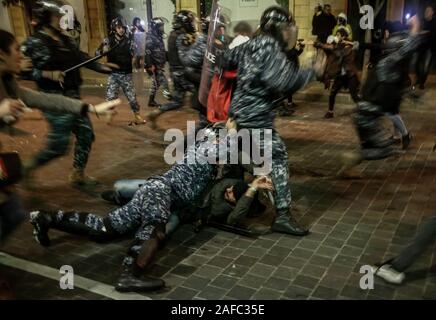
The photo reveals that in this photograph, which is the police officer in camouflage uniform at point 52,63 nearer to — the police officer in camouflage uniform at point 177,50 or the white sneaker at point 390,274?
the police officer in camouflage uniform at point 177,50

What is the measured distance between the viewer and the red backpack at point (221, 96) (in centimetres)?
441

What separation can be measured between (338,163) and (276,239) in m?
2.54

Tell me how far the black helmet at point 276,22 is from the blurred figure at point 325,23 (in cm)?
814

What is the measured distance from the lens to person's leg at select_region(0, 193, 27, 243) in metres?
3.15

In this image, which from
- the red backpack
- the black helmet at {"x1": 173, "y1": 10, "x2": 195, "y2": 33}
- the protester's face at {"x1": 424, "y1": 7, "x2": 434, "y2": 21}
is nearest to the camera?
the red backpack

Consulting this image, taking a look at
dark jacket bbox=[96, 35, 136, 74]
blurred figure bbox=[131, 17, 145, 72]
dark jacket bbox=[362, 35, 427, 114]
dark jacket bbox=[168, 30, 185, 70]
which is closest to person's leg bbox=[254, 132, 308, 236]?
dark jacket bbox=[362, 35, 427, 114]

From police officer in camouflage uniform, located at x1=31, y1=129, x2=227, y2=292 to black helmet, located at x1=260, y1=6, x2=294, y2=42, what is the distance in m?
1.11

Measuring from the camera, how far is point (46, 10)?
492cm

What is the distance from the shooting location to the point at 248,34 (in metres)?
6.14

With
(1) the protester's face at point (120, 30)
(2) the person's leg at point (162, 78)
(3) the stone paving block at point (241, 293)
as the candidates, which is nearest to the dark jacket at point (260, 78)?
(3) the stone paving block at point (241, 293)

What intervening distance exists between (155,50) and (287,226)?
6.71 m

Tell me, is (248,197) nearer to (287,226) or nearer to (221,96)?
(287,226)

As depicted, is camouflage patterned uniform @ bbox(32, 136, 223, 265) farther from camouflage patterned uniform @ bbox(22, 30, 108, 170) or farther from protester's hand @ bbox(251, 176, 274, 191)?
camouflage patterned uniform @ bbox(22, 30, 108, 170)

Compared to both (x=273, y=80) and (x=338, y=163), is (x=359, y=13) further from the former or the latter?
(x=273, y=80)
